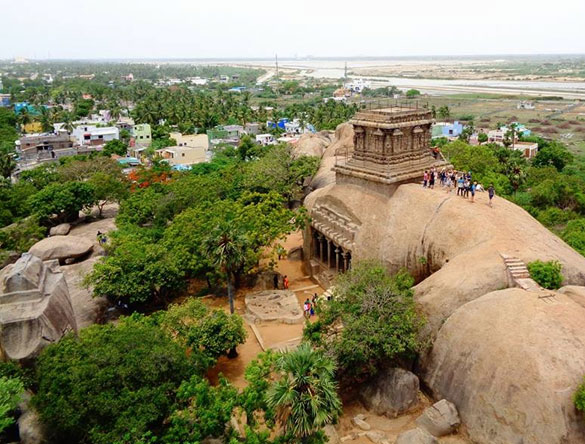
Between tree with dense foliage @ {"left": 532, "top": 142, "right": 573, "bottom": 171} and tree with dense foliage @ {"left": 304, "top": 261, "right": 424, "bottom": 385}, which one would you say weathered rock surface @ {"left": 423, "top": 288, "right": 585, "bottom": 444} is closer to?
tree with dense foliage @ {"left": 304, "top": 261, "right": 424, "bottom": 385}

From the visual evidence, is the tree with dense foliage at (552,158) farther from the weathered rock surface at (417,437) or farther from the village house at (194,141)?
the weathered rock surface at (417,437)

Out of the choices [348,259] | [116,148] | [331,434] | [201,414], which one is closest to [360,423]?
[331,434]

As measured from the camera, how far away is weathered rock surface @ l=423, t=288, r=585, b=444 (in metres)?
18.0

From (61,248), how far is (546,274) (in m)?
33.1

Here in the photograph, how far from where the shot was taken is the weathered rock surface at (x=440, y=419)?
2023cm

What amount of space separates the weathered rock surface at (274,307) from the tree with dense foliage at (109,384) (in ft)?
30.4

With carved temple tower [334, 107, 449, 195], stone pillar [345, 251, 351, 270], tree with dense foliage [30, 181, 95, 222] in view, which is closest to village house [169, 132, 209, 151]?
tree with dense foliage [30, 181, 95, 222]

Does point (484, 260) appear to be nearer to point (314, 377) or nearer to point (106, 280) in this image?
point (314, 377)

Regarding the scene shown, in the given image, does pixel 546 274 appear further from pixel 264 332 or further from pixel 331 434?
pixel 264 332

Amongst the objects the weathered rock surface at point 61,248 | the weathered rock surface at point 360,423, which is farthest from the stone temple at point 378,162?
the weathered rock surface at point 61,248

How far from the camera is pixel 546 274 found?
22.4 meters

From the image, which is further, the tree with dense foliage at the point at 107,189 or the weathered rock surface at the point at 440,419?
the tree with dense foliage at the point at 107,189

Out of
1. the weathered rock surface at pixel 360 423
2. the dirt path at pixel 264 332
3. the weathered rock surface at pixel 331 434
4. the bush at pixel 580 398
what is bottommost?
the dirt path at pixel 264 332

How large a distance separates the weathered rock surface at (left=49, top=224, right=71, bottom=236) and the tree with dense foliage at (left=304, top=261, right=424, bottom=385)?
108 ft
